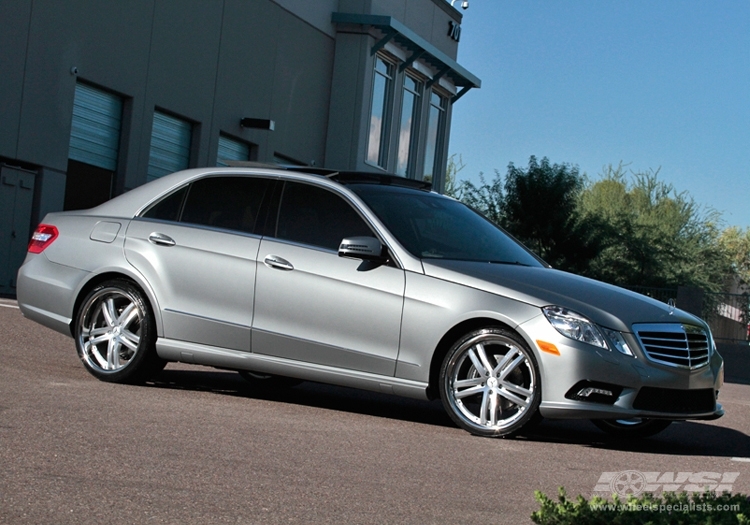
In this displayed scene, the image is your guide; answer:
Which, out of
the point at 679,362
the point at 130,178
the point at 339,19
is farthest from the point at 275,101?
the point at 679,362

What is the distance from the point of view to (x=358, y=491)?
16.9 feet

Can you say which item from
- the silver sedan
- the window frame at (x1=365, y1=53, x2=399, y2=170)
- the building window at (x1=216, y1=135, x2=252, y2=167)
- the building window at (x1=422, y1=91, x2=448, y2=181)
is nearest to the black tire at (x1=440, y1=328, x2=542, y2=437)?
the silver sedan

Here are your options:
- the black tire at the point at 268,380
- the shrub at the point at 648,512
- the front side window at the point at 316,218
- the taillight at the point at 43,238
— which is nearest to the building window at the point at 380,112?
the black tire at the point at 268,380

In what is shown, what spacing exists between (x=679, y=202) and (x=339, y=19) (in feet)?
94.6

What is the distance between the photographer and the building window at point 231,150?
28.4 metres

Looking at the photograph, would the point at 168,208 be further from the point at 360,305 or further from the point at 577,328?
the point at 577,328

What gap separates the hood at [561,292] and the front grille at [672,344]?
64mm

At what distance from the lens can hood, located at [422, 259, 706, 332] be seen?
23.8 feet

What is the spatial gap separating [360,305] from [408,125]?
3085 cm

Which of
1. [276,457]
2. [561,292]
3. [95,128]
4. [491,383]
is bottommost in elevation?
[276,457]

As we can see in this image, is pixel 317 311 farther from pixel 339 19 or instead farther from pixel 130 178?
pixel 339 19

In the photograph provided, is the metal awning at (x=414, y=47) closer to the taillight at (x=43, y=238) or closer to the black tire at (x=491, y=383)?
the taillight at (x=43, y=238)

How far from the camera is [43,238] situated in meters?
9.16

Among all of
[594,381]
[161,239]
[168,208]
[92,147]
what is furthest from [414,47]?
[594,381]
